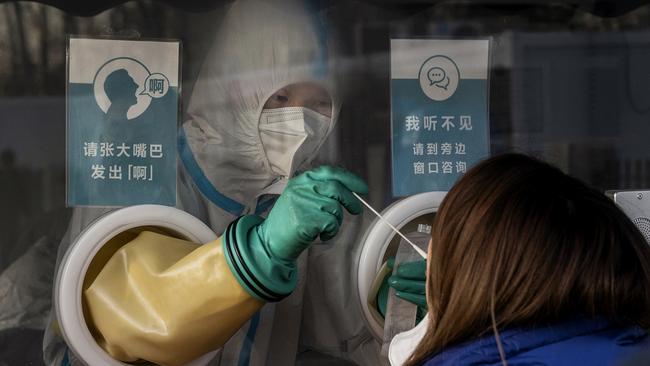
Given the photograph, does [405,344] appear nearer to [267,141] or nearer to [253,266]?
[253,266]

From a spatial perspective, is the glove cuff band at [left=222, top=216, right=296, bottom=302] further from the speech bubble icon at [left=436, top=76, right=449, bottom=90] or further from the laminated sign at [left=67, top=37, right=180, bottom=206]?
the speech bubble icon at [left=436, top=76, right=449, bottom=90]

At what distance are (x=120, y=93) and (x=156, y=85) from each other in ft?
0.24

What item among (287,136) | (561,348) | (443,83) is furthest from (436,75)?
(561,348)

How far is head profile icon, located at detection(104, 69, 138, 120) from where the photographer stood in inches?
69.2

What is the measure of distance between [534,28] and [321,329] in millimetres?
838

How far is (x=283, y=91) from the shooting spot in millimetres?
1867

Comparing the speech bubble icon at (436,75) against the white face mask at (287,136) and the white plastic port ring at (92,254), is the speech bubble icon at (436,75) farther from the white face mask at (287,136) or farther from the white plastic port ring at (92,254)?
the white plastic port ring at (92,254)

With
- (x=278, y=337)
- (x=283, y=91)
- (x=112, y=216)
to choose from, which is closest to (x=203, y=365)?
(x=278, y=337)

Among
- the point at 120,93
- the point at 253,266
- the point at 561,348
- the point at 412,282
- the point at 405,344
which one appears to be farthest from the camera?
the point at 120,93

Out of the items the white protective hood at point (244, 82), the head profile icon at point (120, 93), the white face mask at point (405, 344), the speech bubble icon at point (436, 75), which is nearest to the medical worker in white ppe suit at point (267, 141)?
the white protective hood at point (244, 82)

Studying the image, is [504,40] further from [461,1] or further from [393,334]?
[393,334]

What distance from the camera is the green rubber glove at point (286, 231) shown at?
1.52m

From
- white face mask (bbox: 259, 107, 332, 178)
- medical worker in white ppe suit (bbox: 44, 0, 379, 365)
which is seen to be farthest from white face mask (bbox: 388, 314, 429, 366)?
white face mask (bbox: 259, 107, 332, 178)

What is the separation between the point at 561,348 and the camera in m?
1.14
